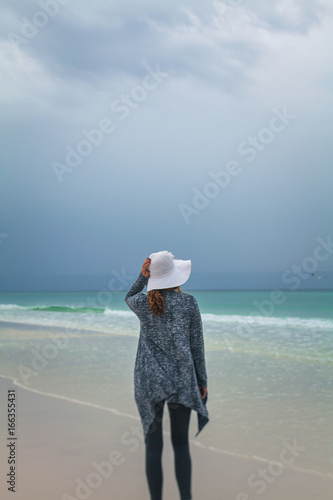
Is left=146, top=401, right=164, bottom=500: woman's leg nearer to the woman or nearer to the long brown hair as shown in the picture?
the woman

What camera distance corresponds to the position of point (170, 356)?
2725 millimetres

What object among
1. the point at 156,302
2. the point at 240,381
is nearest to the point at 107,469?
the point at 156,302

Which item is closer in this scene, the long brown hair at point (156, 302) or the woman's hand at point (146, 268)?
the long brown hair at point (156, 302)

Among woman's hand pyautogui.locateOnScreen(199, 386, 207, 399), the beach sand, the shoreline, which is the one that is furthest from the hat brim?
the shoreline

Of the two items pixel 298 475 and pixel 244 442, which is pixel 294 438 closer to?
pixel 244 442

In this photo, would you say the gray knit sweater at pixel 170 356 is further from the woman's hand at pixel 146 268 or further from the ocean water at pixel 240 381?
the ocean water at pixel 240 381

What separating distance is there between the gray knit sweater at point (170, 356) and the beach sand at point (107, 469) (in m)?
0.83

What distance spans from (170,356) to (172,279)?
0.44 m

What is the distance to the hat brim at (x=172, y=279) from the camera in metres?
2.74

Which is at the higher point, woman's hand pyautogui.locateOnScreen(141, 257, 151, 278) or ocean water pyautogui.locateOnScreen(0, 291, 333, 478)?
woman's hand pyautogui.locateOnScreen(141, 257, 151, 278)

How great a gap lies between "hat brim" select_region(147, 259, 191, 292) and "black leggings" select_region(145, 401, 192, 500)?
653mm

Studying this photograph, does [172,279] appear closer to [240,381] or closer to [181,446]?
[181,446]

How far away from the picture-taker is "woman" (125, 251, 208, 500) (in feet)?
8.68

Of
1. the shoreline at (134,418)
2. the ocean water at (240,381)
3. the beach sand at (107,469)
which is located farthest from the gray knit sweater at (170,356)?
the ocean water at (240,381)
